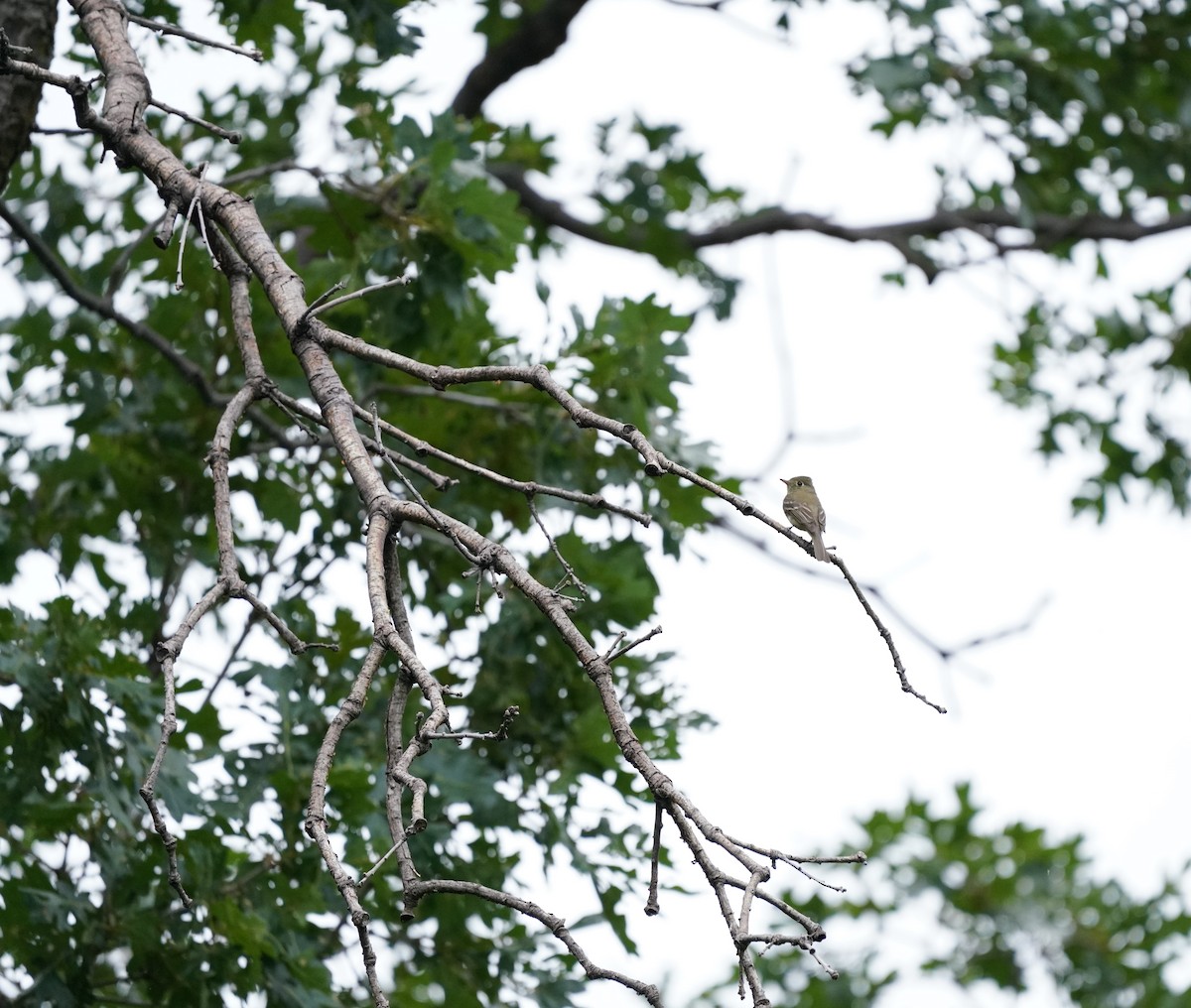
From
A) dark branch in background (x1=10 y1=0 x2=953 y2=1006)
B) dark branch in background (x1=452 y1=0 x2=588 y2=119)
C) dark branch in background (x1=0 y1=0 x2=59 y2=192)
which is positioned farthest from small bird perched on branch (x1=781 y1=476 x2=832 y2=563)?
dark branch in background (x1=452 y1=0 x2=588 y2=119)

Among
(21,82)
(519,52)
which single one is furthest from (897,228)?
(21,82)

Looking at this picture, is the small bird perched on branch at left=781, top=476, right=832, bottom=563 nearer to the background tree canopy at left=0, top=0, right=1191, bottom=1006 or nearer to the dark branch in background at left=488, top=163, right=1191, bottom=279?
the background tree canopy at left=0, top=0, right=1191, bottom=1006

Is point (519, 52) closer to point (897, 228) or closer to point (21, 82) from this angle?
point (897, 228)

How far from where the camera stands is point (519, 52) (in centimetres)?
603

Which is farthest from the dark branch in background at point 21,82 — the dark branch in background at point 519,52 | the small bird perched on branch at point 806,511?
the dark branch in background at point 519,52

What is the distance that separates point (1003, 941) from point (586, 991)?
669 centimetres

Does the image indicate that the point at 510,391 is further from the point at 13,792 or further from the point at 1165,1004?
the point at 1165,1004

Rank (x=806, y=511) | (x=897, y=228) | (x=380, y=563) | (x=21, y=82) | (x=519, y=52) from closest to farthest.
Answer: (x=380, y=563)
(x=806, y=511)
(x=21, y=82)
(x=519, y=52)
(x=897, y=228)

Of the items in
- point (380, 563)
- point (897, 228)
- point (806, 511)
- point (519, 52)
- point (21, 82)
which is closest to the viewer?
point (380, 563)

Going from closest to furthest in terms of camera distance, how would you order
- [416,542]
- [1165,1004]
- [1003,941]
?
1. [416,542]
2. [1165,1004]
3. [1003,941]

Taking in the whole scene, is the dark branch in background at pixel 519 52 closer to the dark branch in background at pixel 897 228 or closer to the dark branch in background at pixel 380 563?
the dark branch in background at pixel 897 228

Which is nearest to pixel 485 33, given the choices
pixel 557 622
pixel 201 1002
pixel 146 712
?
pixel 146 712

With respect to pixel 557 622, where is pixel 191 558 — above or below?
above

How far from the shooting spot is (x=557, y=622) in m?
1.79
